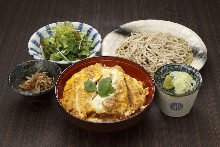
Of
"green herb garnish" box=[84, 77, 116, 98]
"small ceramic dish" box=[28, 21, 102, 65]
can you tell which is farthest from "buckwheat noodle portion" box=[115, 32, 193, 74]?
"green herb garnish" box=[84, 77, 116, 98]

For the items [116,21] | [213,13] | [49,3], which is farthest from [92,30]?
[213,13]

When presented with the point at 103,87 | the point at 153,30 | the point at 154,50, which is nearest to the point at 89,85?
the point at 103,87

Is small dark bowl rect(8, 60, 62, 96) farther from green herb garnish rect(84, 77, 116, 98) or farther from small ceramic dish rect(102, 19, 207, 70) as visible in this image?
small ceramic dish rect(102, 19, 207, 70)

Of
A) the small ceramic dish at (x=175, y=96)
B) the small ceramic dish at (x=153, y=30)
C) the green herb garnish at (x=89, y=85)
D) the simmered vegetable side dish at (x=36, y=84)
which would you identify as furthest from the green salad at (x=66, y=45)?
the small ceramic dish at (x=175, y=96)

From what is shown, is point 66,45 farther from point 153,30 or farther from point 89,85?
point 153,30

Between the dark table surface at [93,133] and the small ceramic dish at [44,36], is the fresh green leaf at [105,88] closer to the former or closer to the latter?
the dark table surface at [93,133]

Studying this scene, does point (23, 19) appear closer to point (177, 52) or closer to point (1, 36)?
point (1, 36)
